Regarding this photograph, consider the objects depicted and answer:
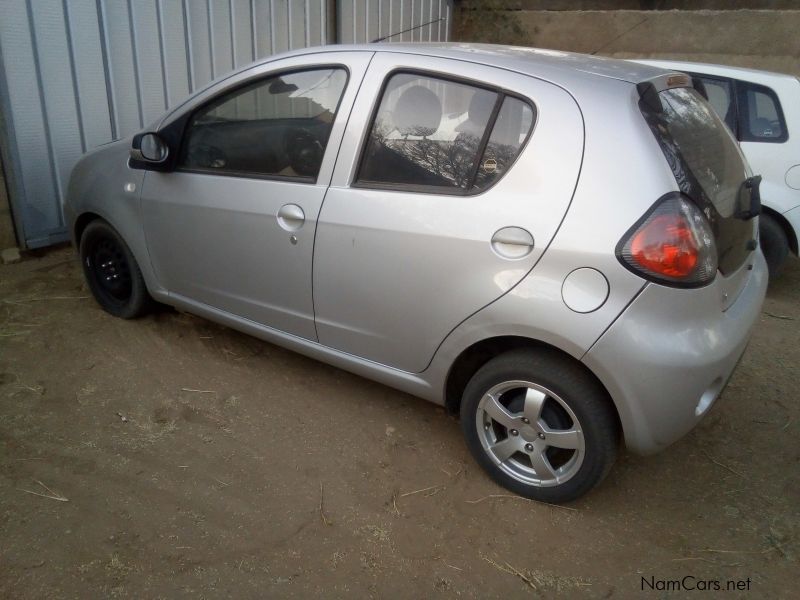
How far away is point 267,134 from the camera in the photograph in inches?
130

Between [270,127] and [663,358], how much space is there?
216 centimetres

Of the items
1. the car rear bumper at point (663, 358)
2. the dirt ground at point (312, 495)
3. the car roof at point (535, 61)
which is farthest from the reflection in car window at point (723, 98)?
the car rear bumper at point (663, 358)

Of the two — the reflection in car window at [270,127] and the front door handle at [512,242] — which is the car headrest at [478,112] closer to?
the front door handle at [512,242]

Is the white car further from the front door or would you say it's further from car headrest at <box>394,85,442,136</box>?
the front door

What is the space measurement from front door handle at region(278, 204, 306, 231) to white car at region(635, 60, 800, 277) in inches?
134

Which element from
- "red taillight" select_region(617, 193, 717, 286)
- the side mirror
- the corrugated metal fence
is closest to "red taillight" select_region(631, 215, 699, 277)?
"red taillight" select_region(617, 193, 717, 286)

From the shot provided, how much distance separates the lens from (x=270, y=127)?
10.8 feet

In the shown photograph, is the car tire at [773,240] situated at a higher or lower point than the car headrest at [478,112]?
lower

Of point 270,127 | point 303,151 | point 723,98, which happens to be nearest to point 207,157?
point 270,127

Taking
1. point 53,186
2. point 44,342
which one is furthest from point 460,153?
point 53,186

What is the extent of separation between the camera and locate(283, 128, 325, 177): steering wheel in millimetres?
3062

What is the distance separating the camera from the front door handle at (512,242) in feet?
8.09

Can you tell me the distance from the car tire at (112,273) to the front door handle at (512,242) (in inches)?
96.5

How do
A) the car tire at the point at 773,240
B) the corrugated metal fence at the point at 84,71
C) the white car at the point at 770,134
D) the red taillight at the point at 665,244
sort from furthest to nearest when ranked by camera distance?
the car tire at the point at 773,240 < the white car at the point at 770,134 < the corrugated metal fence at the point at 84,71 < the red taillight at the point at 665,244
